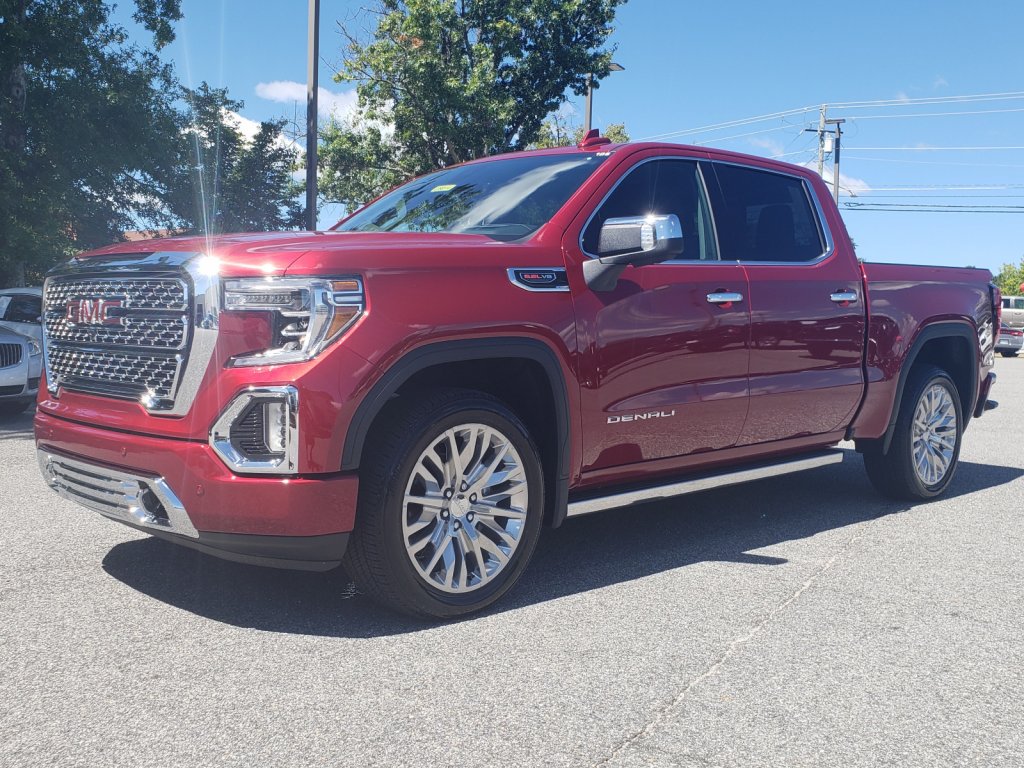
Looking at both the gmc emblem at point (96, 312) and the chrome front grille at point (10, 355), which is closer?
the gmc emblem at point (96, 312)

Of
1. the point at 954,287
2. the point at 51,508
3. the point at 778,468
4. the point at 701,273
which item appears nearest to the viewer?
the point at 701,273

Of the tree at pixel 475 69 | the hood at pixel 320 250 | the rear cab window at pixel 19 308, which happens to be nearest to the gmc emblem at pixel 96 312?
the hood at pixel 320 250

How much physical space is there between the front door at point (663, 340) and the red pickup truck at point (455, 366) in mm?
11

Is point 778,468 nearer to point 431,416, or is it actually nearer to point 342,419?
point 431,416

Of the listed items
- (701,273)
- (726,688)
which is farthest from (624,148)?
(726,688)

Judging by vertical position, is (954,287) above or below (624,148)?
below

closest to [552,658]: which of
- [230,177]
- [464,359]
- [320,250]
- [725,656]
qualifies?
[725,656]

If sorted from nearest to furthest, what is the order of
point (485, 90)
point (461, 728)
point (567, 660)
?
point (461, 728), point (567, 660), point (485, 90)

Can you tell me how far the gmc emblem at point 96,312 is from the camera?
373cm

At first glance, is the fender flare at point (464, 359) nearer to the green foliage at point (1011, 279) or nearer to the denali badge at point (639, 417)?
the denali badge at point (639, 417)

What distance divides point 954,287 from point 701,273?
2.57 m

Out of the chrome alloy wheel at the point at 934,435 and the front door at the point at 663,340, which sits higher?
the front door at the point at 663,340

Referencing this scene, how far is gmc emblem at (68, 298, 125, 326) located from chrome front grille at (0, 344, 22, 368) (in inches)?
261

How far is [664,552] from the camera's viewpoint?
4.90 metres
